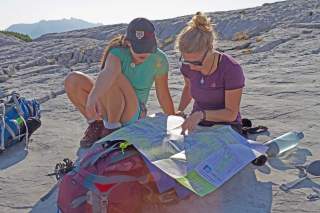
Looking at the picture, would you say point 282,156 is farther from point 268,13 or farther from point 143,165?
point 268,13

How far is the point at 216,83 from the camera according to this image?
3061 millimetres

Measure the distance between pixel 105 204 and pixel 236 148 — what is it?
0.81 metres

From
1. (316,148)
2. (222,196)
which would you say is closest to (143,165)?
(222,196)

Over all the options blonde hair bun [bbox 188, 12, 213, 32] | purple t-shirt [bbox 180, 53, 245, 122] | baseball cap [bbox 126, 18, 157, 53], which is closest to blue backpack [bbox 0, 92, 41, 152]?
baseball cap [bbox 126, 18, 157, 53]

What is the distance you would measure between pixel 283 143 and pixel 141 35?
45.5 inches

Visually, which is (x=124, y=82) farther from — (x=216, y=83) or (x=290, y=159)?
(x=290, y=159)

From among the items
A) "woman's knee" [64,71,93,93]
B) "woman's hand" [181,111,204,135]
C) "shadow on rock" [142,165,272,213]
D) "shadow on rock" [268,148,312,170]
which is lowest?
"shadow on rock" [268,148,312,170]

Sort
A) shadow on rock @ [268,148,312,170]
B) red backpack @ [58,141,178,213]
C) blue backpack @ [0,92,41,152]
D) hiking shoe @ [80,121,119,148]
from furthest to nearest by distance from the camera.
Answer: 1. blue backpack @ [0,92,41,152]
2. hiking shoe @ [80,121,119,148]
3. shadow on rock @ [268,148,312,170]
4. red backpack @ [58,141,178,213]

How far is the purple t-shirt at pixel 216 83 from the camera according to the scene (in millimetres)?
2975

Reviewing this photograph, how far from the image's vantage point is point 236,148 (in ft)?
8.75

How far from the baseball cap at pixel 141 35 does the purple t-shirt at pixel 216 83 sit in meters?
0.30

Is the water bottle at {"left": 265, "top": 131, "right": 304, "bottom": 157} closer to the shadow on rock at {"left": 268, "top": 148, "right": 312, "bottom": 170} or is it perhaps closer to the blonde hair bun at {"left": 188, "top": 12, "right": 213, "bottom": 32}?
the shadow on rock at {"left": 268, "top": 148, "right": 312, "bottom": 170}

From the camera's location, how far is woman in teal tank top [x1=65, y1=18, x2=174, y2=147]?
3182mm

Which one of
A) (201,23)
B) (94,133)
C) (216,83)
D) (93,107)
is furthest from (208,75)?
(94,133)
